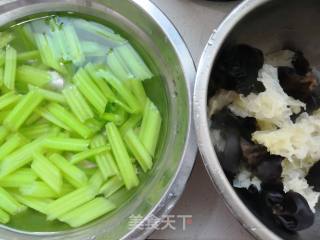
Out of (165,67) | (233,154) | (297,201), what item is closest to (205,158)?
(233,154)

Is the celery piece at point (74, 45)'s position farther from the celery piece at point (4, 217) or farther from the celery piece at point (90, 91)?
the celery piece at point (4, 217)

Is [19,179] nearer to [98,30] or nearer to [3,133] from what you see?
[3,133]

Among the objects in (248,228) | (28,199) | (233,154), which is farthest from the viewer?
(28,199)

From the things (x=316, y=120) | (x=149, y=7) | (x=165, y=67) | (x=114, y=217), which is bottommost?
(x=114, y=217)

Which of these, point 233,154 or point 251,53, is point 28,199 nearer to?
point 233,154

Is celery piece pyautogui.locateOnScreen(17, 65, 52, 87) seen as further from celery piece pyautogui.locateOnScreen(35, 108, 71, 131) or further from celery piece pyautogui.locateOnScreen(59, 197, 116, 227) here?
celery piece pyautogui.locateOnScreen(59, 197, 116, 227)

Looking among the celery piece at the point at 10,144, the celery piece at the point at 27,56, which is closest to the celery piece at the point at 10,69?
the celery piece at the point at 27,56
